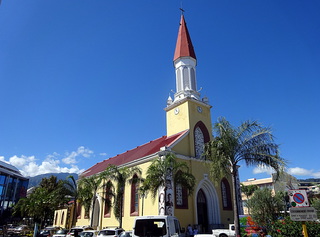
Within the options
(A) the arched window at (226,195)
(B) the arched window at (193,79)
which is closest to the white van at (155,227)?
(A) the arched window at (226,195)

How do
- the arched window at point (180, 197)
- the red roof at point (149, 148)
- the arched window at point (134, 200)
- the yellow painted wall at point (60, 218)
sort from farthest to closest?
the yellow painted wall at point (60, 218), the red roof at point (149, 148), the arched window at point (134, 200), the arched window at point (180, 197)

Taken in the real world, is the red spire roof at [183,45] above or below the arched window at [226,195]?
above

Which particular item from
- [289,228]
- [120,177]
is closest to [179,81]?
[120,177]

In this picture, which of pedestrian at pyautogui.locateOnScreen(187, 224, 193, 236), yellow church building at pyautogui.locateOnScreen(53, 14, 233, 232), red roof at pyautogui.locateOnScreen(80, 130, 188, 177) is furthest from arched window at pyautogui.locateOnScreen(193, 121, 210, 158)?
pedestrian at pyautogui.locateOnScreen(187, 224, 193, 236)

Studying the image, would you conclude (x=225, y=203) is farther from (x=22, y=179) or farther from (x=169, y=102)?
(x=22, y=179)

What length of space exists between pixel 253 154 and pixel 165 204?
8.73m

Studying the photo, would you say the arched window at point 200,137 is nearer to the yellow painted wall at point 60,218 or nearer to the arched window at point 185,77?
the arched window at point 185,77

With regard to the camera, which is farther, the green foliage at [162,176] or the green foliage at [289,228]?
the green foliage at [162,176]

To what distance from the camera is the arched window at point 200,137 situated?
28.2 metres

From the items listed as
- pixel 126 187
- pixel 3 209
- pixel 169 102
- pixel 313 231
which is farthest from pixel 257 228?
pixel 3 209

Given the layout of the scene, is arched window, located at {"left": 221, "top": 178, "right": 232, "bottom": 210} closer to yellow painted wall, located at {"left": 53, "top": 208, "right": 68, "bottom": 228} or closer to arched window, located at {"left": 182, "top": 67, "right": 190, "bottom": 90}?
arched window, located at {"left": 182, "top": 67, "right": 190, "bottom": 90}

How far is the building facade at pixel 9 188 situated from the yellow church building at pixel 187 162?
4305 centimetres

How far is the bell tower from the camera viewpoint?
93.7ft

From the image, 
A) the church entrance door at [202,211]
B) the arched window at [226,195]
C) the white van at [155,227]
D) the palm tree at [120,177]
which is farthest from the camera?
the arched window at [226,195]
